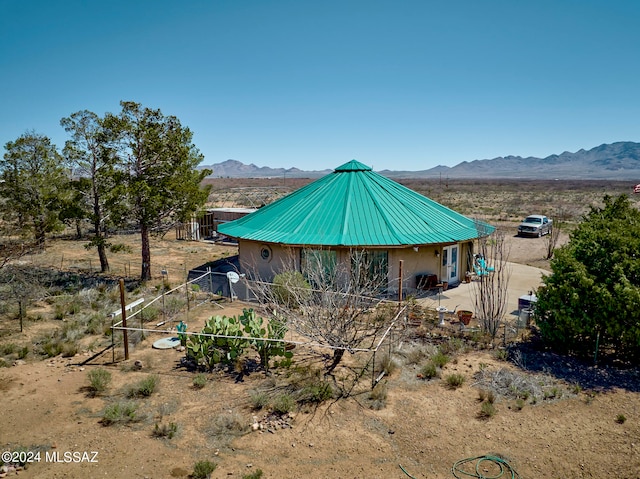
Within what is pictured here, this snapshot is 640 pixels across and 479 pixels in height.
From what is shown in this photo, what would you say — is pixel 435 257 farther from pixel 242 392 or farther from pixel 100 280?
pixel 100 280

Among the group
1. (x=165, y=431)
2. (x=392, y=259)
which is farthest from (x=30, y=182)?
(x=165, y=431)

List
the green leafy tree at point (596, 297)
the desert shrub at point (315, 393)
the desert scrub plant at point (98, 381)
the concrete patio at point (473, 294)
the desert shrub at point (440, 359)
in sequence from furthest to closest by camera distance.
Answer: the concrete patio at point (473, 294) < the desert shrub at point (440, 359) < the green leafy tree at point (596, 297) < the desert scrub plant at point (98, 381) < the desert shrub at point (315, 393)

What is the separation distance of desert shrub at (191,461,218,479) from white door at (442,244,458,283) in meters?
14.7

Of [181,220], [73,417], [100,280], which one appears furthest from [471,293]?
[100,280]

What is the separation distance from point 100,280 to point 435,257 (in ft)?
51.8

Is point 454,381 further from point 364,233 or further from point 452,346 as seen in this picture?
point 364,233

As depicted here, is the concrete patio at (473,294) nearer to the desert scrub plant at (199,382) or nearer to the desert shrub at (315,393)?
the desert shrub at (315,393)

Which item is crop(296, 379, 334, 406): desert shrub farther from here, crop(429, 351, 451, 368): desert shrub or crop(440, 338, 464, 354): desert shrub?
crop(440, 338, 464, 354): desert shrub

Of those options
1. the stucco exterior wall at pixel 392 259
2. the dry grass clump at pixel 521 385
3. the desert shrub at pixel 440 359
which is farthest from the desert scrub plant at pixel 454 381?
the stucco exterior wall at pixel 392 259

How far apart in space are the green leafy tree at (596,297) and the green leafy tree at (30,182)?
25143 mm

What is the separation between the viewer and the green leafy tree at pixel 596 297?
1113 centimetres

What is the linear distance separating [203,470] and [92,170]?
18388 mm

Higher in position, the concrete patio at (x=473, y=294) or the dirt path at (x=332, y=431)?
the concrete patio at (x=473, y=294)

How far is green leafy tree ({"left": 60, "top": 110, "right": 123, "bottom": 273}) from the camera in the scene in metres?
21.1
